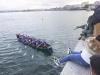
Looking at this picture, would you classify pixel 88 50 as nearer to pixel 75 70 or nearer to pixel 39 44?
pixel 75 70

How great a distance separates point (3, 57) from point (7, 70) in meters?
5.88

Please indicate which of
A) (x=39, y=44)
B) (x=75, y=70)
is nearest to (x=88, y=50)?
(x=75, y=70)

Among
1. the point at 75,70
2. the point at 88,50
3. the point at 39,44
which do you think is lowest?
the point at 39,44

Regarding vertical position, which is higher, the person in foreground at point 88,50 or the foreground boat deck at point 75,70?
the person in foreground at point 88,50

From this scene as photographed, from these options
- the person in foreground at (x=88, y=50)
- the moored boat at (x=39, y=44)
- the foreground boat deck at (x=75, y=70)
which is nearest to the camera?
the person in foreground at (x=88, y=50)

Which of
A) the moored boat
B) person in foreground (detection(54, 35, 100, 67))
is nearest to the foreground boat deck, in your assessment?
person in foreground (detection(54, 35, 100, 67))

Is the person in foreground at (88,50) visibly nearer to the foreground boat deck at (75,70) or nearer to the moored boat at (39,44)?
the foreground boat deck at (75,70)

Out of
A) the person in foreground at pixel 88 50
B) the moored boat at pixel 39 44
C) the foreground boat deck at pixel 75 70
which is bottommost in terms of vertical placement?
the moored boat at pixel 39 44

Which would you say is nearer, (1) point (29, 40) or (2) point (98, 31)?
(2) point (98, 31)

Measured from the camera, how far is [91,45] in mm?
3857

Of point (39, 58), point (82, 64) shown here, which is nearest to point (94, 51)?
point (82, 64)

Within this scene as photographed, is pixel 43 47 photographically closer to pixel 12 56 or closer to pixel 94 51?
pixel 12 56

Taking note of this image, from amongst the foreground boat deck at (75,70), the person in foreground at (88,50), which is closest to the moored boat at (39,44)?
the foreground boat deck at (75,70)

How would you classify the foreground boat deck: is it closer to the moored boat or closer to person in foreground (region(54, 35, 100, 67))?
person in foreground (region(54, 35, 100, 67))
